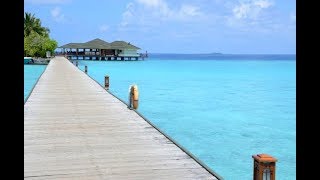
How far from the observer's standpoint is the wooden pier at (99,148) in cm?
468

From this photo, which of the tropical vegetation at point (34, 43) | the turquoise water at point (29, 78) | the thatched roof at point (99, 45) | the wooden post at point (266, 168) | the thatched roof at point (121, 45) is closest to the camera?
the wooden post at point (266, 168)

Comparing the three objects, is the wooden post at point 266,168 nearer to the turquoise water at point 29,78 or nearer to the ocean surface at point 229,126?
the ocean surface at point 229,126

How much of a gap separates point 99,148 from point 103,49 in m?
63.8

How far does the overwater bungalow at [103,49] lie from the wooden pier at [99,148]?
58.0 meters

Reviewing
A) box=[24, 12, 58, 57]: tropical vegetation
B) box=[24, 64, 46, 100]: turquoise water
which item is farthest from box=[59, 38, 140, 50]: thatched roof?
box=[24, 64, 46, 100]: turquoise water

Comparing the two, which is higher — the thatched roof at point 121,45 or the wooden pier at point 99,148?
the thatched roof at point 121,45

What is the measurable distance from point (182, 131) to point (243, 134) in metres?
2.11

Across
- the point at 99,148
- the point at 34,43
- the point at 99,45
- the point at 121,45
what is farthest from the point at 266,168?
the point at 121,45

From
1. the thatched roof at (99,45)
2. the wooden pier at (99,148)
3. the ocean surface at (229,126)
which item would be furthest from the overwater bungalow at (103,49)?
the wooden pier at (99,148)

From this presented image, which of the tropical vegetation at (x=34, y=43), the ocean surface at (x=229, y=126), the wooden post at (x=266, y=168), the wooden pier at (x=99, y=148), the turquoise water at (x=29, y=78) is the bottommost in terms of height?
the ocean surface at (x=229, y=126)

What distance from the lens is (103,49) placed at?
2712 inches

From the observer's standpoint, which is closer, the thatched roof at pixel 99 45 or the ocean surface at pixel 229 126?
the ocean surface at pixel 229 126

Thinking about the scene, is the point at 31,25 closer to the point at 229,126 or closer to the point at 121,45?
the point at 121,45
